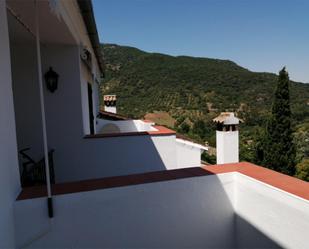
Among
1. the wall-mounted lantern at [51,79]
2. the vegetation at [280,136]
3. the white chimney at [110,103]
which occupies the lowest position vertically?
the vegetation at [280,136]

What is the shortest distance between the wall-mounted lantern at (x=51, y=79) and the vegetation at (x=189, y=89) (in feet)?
79.0

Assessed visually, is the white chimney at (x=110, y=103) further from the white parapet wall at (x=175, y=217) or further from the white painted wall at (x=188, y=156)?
the white parapet wall at (x=175, y=217)

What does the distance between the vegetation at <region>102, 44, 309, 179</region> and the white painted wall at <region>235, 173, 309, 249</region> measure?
82.5 ft

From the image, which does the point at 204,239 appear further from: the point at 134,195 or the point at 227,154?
the point at 227,154

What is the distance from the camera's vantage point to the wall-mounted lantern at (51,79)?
4000 millimetres

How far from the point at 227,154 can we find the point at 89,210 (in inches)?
129

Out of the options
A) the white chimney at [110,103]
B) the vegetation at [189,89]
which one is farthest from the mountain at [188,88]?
the white chimney at [110,103]

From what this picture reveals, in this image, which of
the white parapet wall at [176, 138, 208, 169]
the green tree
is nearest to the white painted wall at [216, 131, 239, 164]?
the white parapet wall at [176, 138, 208, 169]

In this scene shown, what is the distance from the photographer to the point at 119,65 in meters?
41.9

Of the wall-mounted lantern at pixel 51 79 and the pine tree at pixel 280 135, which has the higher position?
the wall-mounted lantern at pixel 51 79

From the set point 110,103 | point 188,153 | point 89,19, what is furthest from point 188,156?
point 110,103

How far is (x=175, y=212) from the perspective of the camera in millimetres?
2361

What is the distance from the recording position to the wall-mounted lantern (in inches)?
157

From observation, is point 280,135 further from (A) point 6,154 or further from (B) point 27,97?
(A) point 6,154
